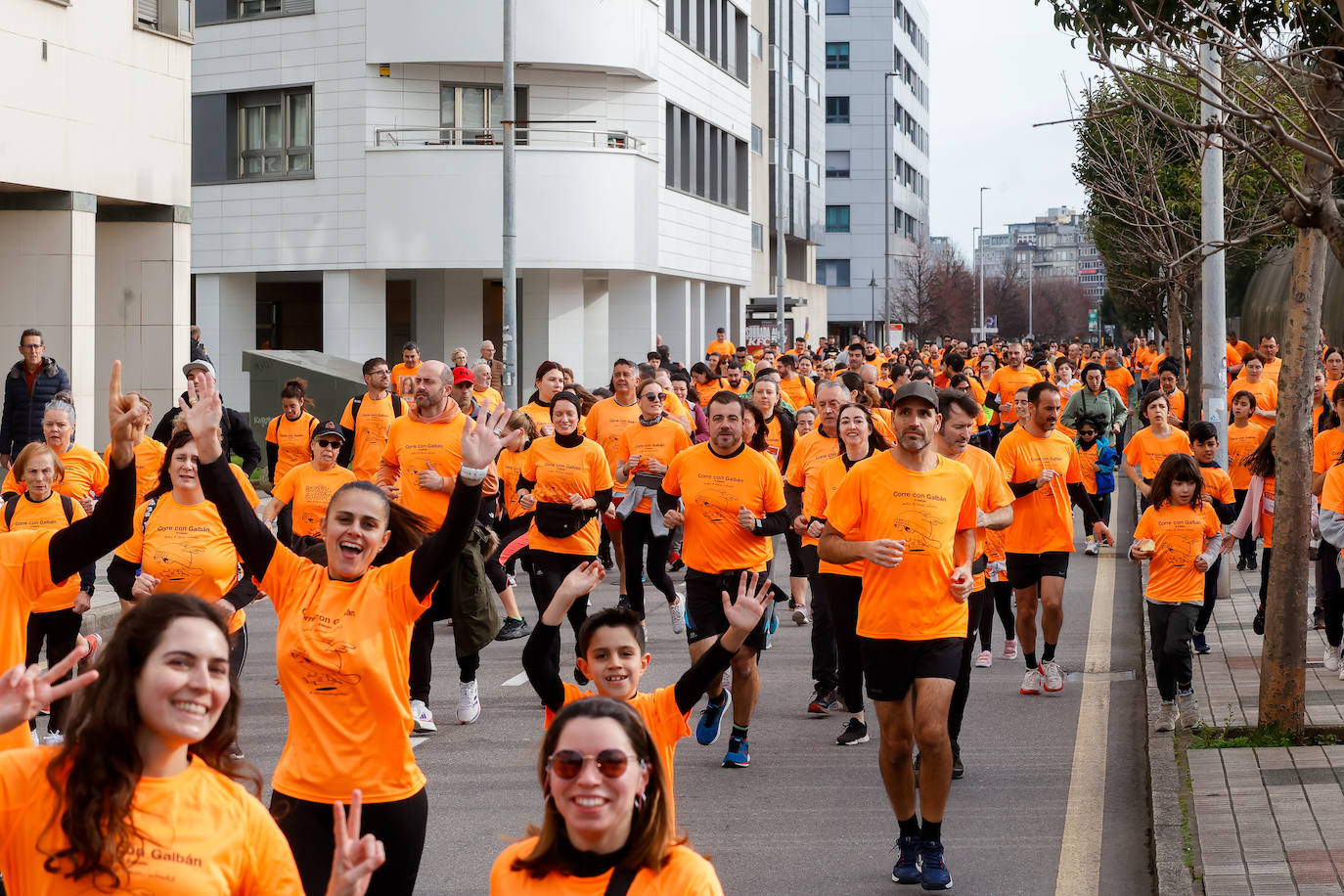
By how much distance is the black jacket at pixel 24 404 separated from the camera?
53.7 feet

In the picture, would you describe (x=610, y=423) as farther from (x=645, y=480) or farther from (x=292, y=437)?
(x=292, y=437)

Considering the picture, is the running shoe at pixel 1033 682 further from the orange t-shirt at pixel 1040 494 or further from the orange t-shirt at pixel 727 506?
the orange t-shirt at pixel 727 506

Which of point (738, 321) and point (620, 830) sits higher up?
point (738, 321)

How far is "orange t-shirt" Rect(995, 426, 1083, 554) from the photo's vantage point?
10641 millimetres

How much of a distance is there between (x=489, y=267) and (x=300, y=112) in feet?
17.5

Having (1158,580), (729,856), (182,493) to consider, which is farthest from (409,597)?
(1158,580)

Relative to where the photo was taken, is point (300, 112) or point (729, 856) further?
point (300, 112)

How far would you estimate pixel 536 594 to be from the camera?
10.9 metres

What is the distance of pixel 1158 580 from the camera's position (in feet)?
31.0

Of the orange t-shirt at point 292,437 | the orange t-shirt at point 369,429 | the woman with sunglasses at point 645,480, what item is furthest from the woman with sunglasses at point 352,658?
the orange t-shirt at point 292,437

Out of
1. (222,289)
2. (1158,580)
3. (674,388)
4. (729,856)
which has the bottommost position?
(729,856)

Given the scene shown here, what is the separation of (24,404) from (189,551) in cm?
891

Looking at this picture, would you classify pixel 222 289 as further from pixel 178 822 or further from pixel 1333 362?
pixel 178 822

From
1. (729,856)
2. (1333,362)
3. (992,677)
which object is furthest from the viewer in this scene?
(1333,362)
